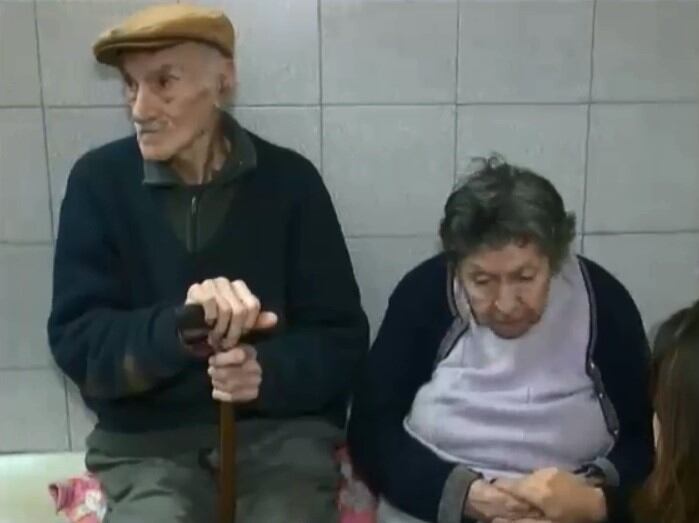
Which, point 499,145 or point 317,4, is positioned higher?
point 317,4

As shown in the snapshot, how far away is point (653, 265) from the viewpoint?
2.13 m

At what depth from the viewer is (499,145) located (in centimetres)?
205

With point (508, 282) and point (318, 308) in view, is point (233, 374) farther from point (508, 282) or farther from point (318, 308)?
point (508, 282)

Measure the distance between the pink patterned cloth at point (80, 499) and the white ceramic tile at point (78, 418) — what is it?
0.24 m

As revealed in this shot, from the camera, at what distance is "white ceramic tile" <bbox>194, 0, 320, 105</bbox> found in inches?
77.1

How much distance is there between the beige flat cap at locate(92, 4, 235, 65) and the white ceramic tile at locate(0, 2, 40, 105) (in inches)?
10.6

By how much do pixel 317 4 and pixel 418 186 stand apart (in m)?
0.37

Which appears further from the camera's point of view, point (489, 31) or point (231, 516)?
point (489, 31)

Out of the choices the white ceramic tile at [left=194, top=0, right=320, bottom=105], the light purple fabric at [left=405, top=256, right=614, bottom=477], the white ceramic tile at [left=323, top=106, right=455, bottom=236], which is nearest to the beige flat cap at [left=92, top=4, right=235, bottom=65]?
the white ceramic tile at [left=194, top=0, right=320, bottom=105]

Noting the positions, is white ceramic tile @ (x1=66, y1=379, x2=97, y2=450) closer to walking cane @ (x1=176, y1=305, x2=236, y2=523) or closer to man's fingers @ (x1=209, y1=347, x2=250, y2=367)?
walking cane @ (x1=176, y1=305, x2=236, y2=523)

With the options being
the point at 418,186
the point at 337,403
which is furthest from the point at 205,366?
the point at 418,186

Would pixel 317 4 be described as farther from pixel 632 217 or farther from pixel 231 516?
pixel 231 516

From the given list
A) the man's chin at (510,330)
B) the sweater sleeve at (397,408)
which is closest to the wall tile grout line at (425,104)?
the sweater sleeve at (397,408)

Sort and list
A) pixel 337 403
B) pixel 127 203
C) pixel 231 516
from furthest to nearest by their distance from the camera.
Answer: pixel 337 403 < pixel 127 203 < pixel 231 516
